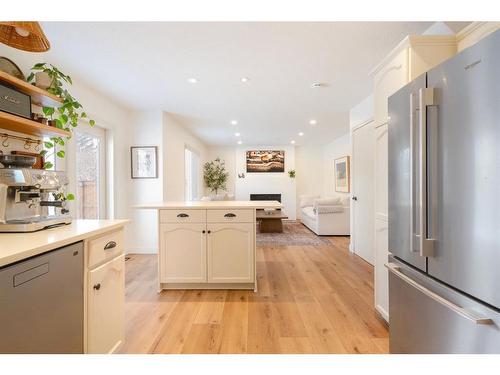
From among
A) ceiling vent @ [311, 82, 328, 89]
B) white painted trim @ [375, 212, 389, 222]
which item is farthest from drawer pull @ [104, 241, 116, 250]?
ceiling vent @ [311, 82, 328, 89]

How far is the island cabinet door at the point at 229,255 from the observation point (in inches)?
105

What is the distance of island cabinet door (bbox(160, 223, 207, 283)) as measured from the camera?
268cm

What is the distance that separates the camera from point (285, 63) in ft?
8.29

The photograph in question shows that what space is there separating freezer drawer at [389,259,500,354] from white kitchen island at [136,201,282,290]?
1.51 meters

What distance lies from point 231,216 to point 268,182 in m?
5.72

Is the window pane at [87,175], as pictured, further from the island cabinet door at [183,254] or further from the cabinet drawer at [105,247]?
the cabinet drawer at [105,247]

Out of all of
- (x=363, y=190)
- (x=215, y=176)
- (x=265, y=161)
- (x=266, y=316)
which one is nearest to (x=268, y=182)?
(x=265, y=161)

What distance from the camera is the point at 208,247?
2.67 m

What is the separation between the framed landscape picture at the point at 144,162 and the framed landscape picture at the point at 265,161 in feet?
15.1

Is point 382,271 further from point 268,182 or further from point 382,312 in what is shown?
point 268,182

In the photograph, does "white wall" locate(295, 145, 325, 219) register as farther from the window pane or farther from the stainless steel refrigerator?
the stainless steel refrigerator
